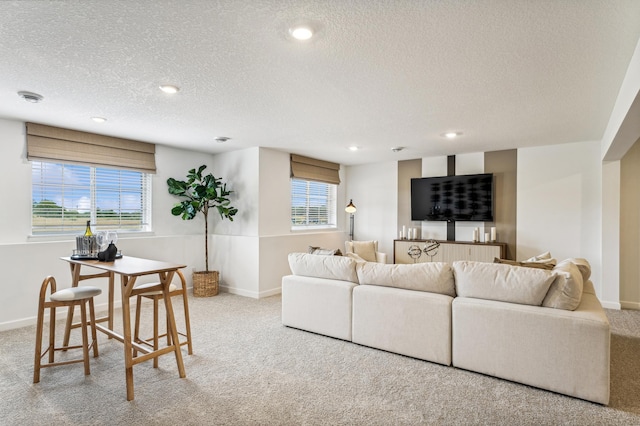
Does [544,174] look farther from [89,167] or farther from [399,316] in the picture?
[89,167]

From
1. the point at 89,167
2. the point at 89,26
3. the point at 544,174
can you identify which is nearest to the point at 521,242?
the point at 544,174

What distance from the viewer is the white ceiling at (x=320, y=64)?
1.91m

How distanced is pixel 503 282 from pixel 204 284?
4165mm

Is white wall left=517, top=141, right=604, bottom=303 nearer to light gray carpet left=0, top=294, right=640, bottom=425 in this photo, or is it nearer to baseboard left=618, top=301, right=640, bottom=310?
baseboard left=618, top=301, right=640, bottom=310

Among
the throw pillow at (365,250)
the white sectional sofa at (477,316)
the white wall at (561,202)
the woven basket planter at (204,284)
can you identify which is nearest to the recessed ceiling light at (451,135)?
the white wall at (561,202)

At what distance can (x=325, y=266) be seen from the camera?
147 inches

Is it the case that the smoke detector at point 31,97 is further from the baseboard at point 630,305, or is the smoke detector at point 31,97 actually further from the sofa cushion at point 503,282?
the baseboard at point 630,305

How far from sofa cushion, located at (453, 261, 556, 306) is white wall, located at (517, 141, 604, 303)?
3.27 m

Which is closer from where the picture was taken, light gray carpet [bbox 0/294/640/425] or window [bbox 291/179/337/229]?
light gray carpet [bbox 0/294/640/425]

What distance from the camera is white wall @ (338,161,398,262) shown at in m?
7.17

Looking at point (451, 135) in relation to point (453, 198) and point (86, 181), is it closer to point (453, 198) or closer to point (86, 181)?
point (453, 198)

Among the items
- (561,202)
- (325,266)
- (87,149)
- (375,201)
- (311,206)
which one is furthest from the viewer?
(375,201)

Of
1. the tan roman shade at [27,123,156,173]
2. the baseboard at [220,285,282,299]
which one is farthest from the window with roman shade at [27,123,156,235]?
the baseboard at [220,285,282,299]

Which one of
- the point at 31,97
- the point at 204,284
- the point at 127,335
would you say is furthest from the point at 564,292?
the point at 31,97
